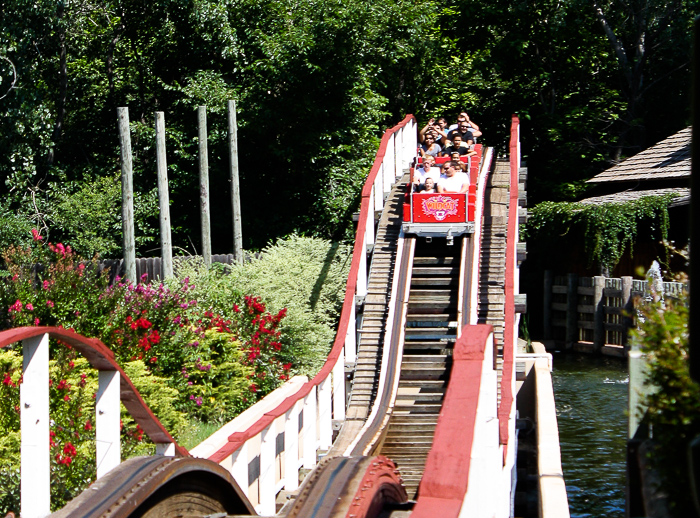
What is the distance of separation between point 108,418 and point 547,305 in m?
22.5

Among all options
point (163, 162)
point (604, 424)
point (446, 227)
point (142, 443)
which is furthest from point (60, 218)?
point (142, 443)

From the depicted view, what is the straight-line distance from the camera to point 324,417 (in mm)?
10469

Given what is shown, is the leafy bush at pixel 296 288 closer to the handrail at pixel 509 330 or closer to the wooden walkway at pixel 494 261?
the wooden walkway at pixel 494 261

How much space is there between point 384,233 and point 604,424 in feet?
16.6

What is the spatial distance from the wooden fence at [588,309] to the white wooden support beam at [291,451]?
46.2 ft

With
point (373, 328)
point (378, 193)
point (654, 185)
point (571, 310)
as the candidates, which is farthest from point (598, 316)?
point (373, 328)

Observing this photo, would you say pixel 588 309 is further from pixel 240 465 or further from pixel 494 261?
pixel 240 465

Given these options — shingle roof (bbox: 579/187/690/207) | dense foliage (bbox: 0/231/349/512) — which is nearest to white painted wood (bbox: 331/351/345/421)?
dense foliage (bbox: 0/231/349/512)

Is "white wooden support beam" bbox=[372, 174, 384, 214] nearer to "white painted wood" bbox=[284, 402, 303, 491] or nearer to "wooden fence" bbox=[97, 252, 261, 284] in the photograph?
"wooden fence" bbox=[97, 252, 261, 284]

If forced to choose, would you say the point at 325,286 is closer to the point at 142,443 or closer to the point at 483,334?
the point at 142,443

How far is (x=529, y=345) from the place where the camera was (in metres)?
18.1

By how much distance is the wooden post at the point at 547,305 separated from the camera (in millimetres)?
25539

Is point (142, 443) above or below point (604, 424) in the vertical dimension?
above

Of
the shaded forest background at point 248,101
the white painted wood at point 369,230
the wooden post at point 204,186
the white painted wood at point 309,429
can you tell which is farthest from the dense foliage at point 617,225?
the white painted wood at point 309,429
